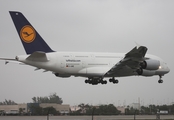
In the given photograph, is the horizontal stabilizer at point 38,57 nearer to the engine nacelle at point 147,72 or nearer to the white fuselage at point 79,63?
the white fuselage at point 79,63

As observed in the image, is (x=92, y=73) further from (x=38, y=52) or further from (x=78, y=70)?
(x=38, y=52)

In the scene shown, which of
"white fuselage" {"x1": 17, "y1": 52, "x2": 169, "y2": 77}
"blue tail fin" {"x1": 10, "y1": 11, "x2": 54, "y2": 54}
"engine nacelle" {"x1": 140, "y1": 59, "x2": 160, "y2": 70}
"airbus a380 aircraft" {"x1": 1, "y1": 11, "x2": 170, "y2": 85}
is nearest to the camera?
"airbus a380 aircraft" {"x1": 1, "y1": 11, "x2": 170, "y2": 85}

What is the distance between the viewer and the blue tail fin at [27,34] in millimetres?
42625

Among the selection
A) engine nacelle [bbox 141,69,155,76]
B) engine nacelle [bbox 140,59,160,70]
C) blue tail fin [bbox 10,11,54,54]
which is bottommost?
engine nacelle [bbox 141,69,155,76]

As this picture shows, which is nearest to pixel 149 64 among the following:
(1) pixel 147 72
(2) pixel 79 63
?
(1) pixel 147 72

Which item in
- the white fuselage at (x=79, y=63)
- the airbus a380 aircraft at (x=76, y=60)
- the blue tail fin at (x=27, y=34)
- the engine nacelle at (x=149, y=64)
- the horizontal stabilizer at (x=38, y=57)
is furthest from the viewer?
the engine nacelle at (x=149, y=64)

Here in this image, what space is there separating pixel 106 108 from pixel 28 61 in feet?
65.2

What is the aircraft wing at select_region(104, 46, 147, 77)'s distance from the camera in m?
41.4

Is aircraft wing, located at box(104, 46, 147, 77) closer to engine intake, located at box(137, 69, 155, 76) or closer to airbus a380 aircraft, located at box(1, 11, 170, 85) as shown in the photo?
airbus a380 aircraft, located at box(1, 11, 170, 85)

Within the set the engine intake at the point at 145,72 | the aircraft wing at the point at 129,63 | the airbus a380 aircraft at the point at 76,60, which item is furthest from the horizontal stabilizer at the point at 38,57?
the engine intake at the point at 145,72

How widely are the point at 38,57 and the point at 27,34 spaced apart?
354cm

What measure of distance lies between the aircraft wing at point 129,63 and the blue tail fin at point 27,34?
9547 mm

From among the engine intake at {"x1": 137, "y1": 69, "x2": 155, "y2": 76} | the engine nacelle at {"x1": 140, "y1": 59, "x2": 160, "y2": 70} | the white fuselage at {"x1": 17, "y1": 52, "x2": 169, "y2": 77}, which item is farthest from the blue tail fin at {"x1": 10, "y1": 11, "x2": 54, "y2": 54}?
the engine intake at {"x1": 137, "y1": 69, "x2": 155, "y2": 76}

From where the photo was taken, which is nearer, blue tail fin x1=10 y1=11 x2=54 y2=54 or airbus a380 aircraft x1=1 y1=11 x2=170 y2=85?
airbus a380 aircraft x1=1 y1=11 x2=170 y2=85
